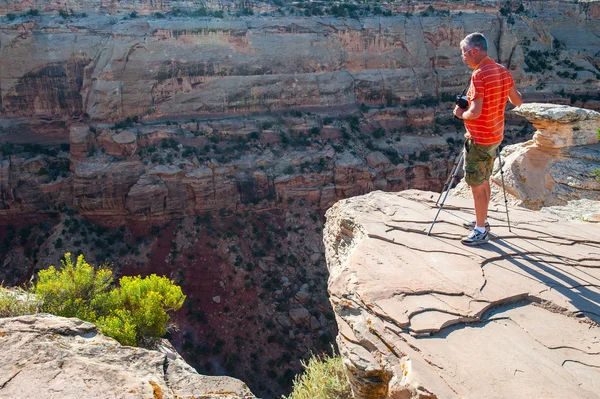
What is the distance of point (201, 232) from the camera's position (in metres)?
20.2

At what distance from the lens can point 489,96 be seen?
5211mm

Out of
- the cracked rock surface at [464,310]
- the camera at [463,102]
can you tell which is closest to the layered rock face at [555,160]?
the cracked rock surface at [464,310]

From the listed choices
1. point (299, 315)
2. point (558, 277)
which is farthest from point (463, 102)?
point (299, 315)

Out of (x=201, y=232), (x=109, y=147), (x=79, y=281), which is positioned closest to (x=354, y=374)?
(x=79, y=281)

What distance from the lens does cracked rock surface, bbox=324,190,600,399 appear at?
339 centimetres

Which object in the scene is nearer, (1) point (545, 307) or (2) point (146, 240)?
(1) point (545, 307)

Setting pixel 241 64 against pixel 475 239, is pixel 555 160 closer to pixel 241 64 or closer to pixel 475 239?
pixel 475 239

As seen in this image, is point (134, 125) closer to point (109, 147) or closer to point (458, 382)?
point (109, 147)

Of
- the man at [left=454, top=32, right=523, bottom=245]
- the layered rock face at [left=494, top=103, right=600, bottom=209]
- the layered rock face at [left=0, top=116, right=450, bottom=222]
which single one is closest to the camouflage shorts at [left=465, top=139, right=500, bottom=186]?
the man at [left=454, top=32, right=523, bottom=245]

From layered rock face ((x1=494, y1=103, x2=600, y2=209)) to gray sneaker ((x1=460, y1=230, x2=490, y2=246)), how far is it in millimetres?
4590

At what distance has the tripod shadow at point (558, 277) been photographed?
428 centimetres

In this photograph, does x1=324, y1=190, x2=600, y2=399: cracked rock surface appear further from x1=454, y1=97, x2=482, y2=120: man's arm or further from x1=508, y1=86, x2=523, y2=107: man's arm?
x1=508, y1=86, x2=523, y2=107: man's arm

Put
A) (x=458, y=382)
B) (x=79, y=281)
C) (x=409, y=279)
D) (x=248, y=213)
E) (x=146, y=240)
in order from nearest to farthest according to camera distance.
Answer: (x=458, y=382)
(x=409, y=279)
(x=79, y=281)
(x=146, y=240)
(x=248, y=213)

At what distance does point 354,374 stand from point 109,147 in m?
20.0
